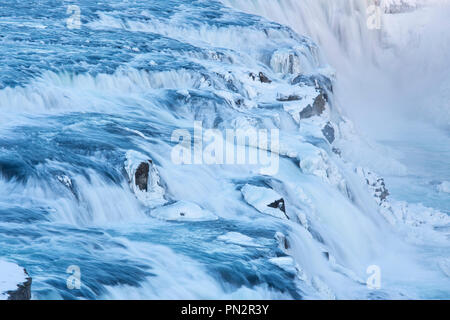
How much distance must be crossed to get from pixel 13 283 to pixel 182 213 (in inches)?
149

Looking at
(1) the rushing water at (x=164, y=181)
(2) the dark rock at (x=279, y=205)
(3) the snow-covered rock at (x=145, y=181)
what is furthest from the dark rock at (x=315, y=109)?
(3) the snow-covered rock at (x=145, y=181)

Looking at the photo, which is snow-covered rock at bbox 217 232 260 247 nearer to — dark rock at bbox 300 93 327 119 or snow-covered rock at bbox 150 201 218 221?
snow-covered rock at bbox 150 201 218 221

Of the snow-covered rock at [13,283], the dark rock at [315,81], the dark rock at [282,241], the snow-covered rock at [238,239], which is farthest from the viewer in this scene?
the dark rock at [315,81]

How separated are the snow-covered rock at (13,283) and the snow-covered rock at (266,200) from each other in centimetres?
446

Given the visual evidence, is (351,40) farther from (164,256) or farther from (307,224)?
(164,256)

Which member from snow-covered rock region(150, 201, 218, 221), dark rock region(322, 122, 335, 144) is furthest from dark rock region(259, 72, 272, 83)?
snow-covered rock region(150, 201, 218, 221)

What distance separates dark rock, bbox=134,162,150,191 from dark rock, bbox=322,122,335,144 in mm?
6153

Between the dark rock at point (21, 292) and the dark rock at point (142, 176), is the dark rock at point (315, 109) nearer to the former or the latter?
the dark rock at point (142, 176)

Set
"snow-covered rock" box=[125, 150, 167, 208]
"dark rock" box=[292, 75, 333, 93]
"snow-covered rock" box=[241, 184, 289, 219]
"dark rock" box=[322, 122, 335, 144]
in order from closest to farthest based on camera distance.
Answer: "snow-covered rock" box=[125, 150, 167, 208] → "snow-covered rock" box=[241, 184, 289, 219] → "dark rock" box=[322, 122, 335, 144] → "dark rock" box=[292, 75, 333, 93]

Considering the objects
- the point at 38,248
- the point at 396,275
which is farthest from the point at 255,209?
the point at 38,248

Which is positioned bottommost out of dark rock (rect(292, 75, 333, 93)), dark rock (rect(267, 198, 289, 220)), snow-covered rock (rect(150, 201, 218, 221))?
snow-covered rock (rect(150, 201, 218, 221))

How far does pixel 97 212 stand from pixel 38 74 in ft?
18.3

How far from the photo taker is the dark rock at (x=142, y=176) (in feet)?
32.8

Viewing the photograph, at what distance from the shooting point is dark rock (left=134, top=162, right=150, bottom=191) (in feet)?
32.8
